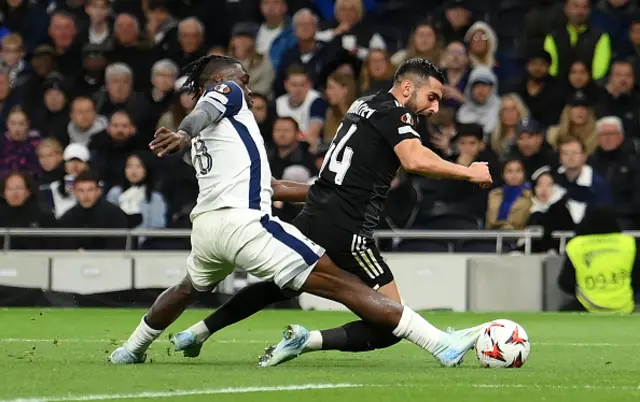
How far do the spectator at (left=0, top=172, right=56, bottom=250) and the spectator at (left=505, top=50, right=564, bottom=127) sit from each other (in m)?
5.77

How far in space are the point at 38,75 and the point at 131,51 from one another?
1.35 metres

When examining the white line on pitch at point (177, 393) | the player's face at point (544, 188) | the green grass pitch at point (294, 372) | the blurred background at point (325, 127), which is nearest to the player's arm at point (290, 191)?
the green grass pitch at point (294, 372)

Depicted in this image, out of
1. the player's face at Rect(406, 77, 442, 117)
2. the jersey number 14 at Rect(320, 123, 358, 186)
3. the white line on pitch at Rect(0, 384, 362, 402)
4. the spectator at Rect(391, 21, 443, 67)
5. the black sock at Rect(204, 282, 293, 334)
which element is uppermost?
the player's face at Rect(406, 77, 442, 117)

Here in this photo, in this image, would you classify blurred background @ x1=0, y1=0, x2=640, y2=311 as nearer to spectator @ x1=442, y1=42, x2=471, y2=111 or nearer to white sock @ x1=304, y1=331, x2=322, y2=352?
spectator @ x1=442, y1=42, x2=471, y2=111

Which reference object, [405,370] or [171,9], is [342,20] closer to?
[171,9]

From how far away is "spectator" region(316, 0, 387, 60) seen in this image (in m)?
18.4

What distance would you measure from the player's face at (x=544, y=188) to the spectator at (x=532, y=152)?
19.7 inches

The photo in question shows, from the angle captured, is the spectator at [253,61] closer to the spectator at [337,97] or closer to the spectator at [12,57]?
the spectator at [337,97]

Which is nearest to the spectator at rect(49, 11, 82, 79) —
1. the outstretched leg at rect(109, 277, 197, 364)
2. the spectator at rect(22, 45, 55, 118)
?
the spectator at rect(22, 45, 55, 118)

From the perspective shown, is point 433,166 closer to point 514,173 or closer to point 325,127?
point 514,173

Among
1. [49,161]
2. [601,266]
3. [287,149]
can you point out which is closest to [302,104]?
[287,149]

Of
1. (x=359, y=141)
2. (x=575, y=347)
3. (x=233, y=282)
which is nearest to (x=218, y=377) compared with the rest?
(x=359, y=141)

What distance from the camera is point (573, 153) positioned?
51.8 ft

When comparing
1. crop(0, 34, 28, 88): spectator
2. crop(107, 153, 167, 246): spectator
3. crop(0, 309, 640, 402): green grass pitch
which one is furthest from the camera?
crop(0, 34, 28, 88): spectator
